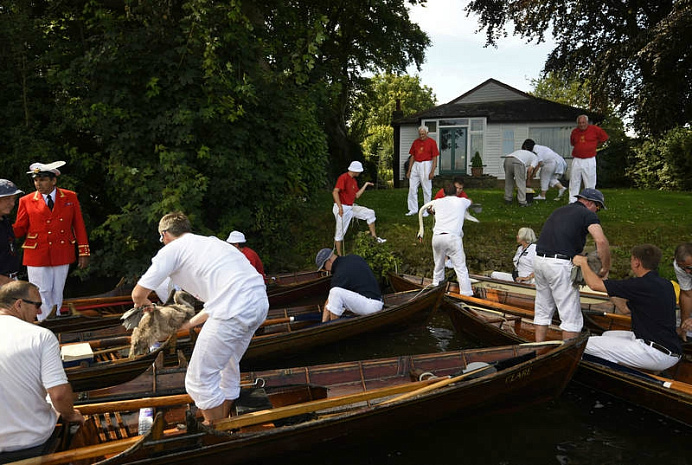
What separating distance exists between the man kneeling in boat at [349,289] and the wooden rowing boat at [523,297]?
6.53ft

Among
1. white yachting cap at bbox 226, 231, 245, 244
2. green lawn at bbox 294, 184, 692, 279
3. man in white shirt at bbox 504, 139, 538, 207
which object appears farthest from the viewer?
man in white shirt at bbox 504, 139, 538, 207

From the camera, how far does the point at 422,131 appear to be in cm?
1338

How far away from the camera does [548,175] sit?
15.3m

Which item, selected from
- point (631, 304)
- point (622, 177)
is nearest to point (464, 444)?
point (631, 304)

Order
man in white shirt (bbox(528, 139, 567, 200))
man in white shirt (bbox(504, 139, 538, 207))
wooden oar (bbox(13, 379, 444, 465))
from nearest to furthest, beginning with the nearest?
wooden oar (bbox(13, 379, 444, 465)) < man in white shirt (bbox(504, 139, 538, 207)) < man in white shirt (bbox(528, 139, 567, 200))

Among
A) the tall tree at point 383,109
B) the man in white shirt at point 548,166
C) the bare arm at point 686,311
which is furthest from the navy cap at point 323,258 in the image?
the tall tree at point 383,109

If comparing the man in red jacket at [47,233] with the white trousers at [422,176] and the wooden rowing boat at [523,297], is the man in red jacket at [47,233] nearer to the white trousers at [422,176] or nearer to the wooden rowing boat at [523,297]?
the wooden rowing boat at [523,297]

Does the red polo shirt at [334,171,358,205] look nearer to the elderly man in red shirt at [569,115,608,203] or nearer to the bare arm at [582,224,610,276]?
the elderly man in red shirt at [569,115,608,203]

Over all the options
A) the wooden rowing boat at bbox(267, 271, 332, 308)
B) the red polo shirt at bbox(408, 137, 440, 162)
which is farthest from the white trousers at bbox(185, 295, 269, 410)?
the red polo shirt at bbox(408, 137, 440, 162)

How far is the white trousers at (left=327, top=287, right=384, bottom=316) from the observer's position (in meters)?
7.49

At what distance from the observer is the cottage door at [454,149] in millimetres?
23719

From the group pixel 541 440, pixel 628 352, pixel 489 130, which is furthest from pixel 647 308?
pixel 489 130

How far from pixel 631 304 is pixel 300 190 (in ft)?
28.1

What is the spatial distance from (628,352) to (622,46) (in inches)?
452
